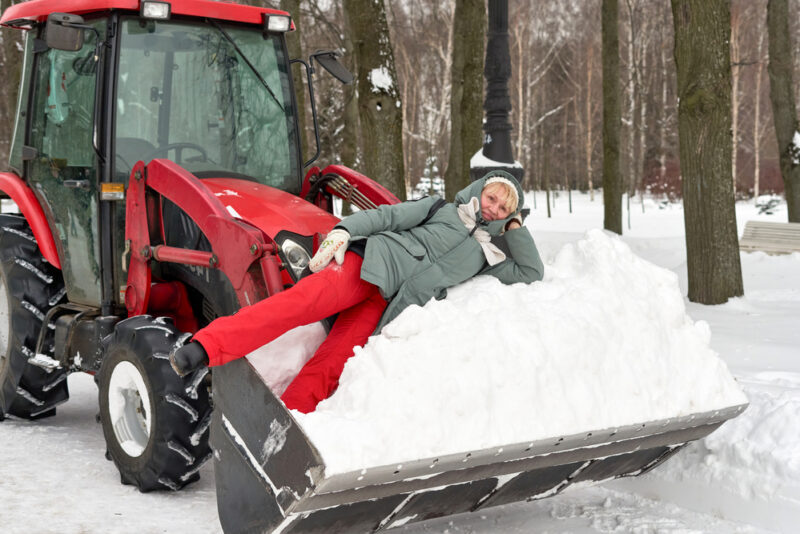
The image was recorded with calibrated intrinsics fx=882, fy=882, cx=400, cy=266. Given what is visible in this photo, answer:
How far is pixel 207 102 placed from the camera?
516 cm

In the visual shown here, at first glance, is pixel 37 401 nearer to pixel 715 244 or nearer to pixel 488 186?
pixel 488 186

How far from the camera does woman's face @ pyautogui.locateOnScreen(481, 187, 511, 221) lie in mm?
4301

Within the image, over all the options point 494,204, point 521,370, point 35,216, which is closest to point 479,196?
point 494,204

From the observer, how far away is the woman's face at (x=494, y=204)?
430cm

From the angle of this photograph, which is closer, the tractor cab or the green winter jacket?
the green winter jacket

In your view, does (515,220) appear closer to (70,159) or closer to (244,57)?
(244,57)

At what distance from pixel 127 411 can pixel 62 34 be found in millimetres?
1948

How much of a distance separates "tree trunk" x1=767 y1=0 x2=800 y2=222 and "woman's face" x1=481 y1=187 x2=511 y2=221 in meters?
11.2

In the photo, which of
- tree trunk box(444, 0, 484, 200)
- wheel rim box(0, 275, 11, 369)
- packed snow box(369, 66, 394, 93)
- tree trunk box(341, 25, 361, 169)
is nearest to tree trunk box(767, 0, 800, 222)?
tree trunk box(444, 0, 484, 200)

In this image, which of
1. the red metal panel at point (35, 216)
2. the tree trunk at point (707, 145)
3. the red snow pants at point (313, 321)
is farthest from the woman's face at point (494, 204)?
the tree trunk at point (707, 145)

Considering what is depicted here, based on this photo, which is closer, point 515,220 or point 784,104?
point 515,220

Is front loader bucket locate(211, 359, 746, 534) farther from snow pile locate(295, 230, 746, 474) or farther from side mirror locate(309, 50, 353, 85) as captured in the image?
side mirror locate(309, 50, 353, 85)

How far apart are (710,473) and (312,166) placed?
3073mm

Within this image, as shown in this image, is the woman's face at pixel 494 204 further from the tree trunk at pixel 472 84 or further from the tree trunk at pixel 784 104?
the tree trunk at pixel 784 104
